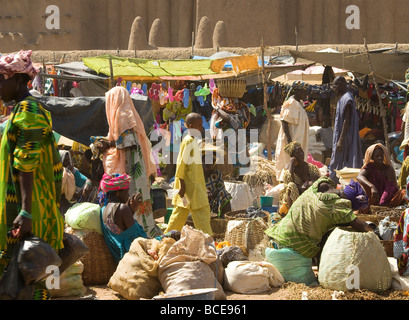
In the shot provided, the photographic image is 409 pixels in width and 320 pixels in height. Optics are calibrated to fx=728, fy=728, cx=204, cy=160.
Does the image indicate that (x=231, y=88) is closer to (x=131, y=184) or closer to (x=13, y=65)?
(x=131, y=184)

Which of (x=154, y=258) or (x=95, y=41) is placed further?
(x=95, y=41)

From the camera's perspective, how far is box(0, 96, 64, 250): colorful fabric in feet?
12.6

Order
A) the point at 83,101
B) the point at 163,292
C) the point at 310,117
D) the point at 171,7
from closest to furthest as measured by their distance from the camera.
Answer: the point at 163,292 < the point at 83,101 < the point at 310,117 < the point at 171,7

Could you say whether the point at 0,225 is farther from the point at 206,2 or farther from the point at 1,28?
the point at 1,28

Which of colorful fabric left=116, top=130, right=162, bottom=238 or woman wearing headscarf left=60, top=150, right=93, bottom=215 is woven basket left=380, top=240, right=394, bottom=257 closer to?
colorful fabric left=116, top=130, right=162, bottom=238

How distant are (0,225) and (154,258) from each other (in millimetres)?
2012

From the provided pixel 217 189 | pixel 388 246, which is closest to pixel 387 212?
pixel 388 246

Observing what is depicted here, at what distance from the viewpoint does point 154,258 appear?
5695 mm

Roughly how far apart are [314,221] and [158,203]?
2.27 meters

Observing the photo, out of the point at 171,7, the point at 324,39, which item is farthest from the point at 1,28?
the point at 324,39

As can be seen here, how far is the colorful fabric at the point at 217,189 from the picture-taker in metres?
8.35

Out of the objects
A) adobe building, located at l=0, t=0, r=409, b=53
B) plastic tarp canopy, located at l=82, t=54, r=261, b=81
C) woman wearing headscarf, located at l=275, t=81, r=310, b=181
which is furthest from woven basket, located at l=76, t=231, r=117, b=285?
adobe building, located at l=0, t=0, r=409, b=53

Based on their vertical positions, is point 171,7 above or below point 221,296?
above

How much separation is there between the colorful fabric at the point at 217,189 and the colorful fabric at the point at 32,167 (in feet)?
14.4
